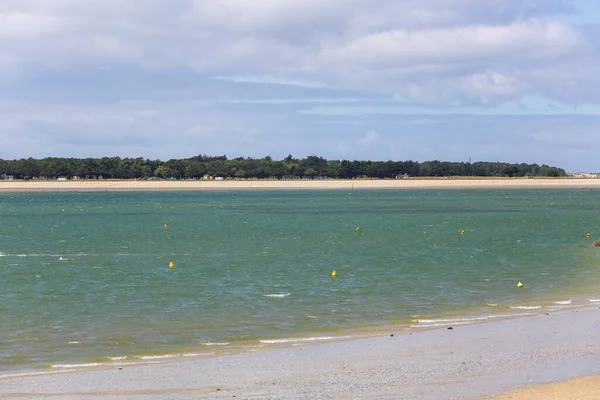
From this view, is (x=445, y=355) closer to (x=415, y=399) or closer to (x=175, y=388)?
(x=415, y=399)

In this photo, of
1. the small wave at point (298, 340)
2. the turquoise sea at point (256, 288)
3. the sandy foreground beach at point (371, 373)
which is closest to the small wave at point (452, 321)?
the turquoise sea at point (256, 288)

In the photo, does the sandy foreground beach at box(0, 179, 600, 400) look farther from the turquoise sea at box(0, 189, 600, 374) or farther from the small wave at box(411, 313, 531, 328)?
the small wave at box(411, 313, 531, 328)

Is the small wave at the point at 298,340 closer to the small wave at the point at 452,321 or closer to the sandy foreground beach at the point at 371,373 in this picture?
the sandy foreground beach at the point at 371,373

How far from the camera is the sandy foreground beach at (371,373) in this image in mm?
13594

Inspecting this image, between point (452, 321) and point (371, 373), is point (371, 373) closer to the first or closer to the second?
point (371, 373)

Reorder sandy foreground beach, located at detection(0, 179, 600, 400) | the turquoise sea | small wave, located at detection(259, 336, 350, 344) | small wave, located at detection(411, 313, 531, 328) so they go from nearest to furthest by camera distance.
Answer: sandy foreground beach, located at detection(0, 179, 600, 400), small wave, located at detection(259, 336, 350, 344), the turquoise sea, small wave, located at detection(411, 313, 531, 328)

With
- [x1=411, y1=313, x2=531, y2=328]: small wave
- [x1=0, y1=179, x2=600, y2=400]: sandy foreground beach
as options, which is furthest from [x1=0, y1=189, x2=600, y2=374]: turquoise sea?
[x1=0, y1=179, x2=600, y2=400]: sandy foreground beach

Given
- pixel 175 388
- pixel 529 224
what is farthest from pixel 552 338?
pixel 529 224

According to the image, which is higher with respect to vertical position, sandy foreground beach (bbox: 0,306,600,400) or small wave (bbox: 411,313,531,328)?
sandy foreground beach (bbox: 0,306,600,400)

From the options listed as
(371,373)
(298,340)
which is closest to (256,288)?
(298,340)

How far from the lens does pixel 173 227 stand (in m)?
71.4

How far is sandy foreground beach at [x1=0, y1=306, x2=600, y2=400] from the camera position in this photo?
1359 cm

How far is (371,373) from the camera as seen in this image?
14977 mm

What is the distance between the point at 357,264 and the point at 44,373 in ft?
74.3
